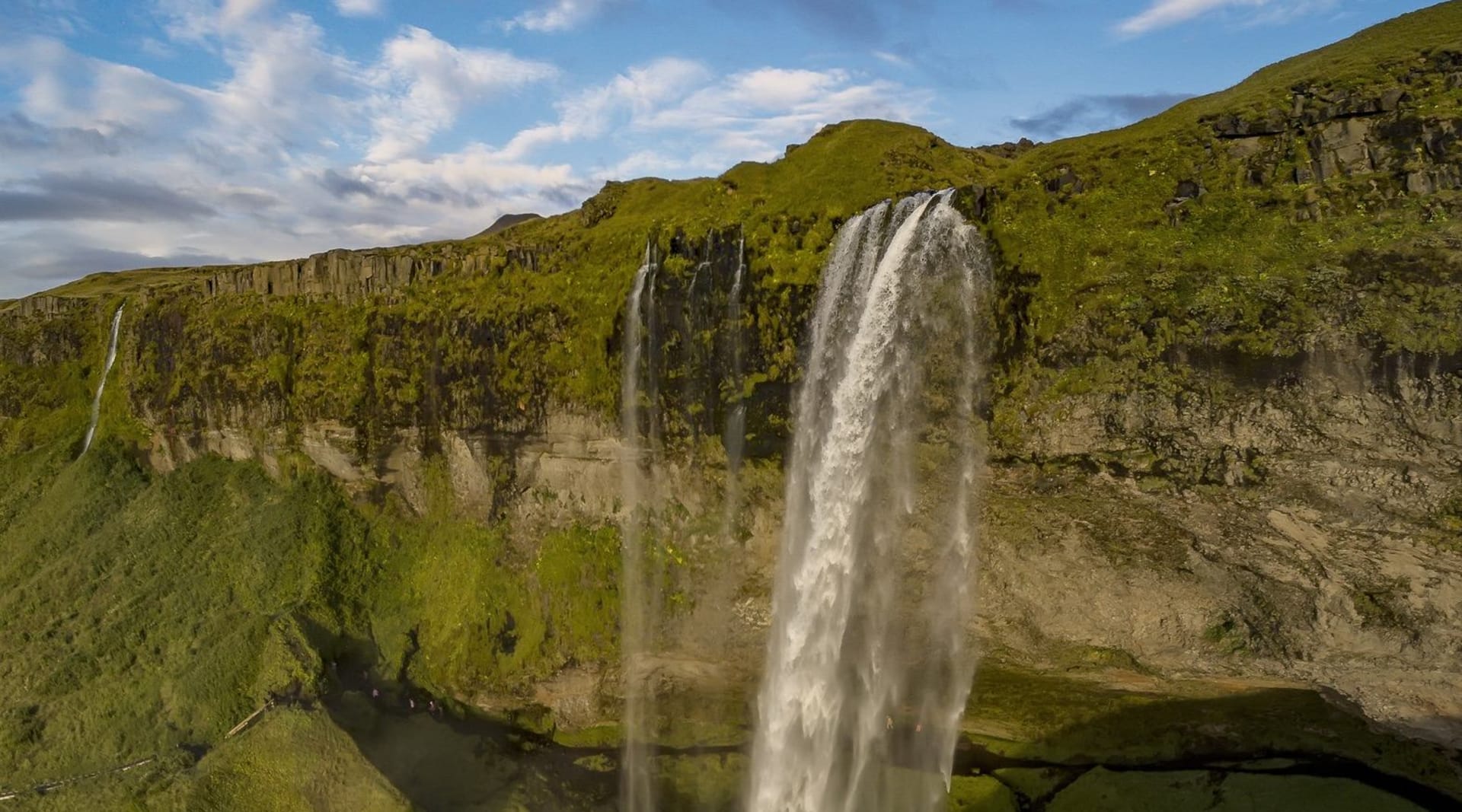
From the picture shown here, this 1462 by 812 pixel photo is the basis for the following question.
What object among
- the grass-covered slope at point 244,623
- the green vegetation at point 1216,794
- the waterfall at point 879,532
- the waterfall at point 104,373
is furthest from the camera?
the waterfall at point 104,373

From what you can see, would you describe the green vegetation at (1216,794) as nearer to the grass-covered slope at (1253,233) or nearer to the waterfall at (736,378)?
the grass-covered slope at (1253,233)

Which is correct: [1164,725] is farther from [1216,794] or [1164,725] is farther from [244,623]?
[244,623]

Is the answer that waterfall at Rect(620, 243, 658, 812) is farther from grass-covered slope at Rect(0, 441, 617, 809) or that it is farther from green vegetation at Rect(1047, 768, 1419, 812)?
green vegetation at Rect(1047, 768, 1419, 812)

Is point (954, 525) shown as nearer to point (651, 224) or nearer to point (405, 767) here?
point (651, 224)

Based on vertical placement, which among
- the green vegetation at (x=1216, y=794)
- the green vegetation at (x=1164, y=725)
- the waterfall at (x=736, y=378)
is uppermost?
the waterfall at (x=736, y=378)

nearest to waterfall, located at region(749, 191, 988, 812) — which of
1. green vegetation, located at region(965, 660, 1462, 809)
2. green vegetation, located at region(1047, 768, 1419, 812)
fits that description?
green vegetation, located at region(965, 660, 1462, 809)

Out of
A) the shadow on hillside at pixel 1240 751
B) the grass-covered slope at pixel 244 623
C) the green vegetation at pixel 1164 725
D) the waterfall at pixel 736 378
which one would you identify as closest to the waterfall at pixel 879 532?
the green vegetation at pixel 1164 725

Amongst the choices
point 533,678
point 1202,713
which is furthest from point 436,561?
point 1202,713

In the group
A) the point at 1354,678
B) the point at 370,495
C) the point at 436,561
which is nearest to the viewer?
the point at 1354,678
